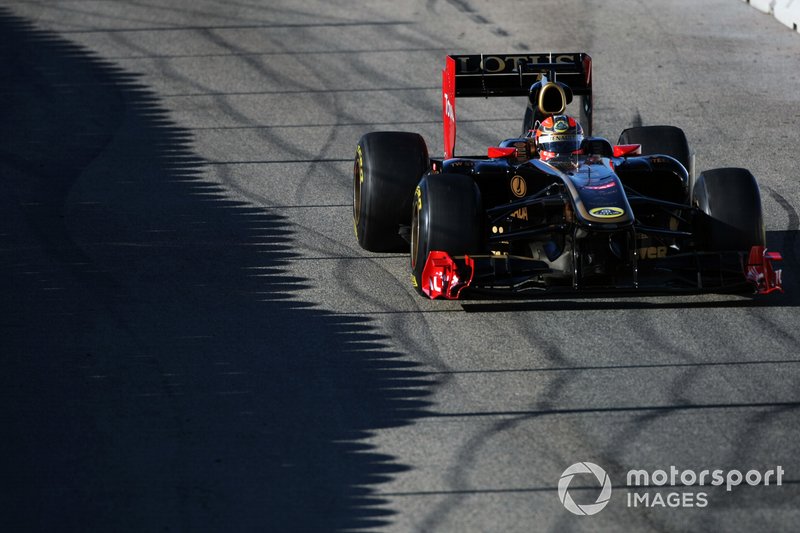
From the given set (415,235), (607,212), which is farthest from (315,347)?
(607,212)

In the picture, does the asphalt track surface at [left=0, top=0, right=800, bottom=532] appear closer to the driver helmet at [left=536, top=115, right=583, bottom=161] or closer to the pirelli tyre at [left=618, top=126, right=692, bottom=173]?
the pirelli tyre at [left=618, top=126, right=692, bottom=173]

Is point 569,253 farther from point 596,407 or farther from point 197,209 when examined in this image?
point 197,209

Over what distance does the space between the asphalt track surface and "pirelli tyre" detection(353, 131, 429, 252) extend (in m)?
0.26

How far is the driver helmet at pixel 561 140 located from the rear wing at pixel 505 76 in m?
0.96

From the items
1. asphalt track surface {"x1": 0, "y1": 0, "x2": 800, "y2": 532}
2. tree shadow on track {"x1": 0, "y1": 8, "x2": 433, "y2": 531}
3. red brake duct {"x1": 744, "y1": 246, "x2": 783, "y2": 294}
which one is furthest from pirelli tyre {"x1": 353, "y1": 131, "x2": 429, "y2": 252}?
red brake duct {"x1": 744, "y1": 246, "x2": 783, "y2": 294}

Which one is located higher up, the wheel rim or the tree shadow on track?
the wheel rim

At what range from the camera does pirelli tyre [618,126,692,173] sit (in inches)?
488

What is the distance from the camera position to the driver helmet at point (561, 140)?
11555 millimetres

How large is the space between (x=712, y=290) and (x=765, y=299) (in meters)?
0.69

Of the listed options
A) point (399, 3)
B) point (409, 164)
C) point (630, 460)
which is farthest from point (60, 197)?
point (399, 3)

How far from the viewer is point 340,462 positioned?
26.5 ft

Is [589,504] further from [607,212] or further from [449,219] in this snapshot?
[449,219]

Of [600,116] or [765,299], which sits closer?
[765,299]

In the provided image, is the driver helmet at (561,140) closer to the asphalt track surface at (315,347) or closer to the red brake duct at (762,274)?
the asphalt track surface at (315,347)
